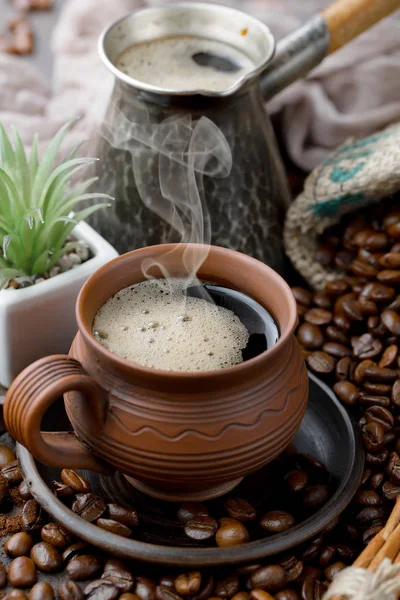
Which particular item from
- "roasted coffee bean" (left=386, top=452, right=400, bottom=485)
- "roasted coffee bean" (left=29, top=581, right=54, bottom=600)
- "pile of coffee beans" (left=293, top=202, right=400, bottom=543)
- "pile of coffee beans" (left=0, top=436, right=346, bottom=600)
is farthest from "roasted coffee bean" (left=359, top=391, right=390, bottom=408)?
"roasted coffee bean" (left=29, top=581, right=54, bottom=600)

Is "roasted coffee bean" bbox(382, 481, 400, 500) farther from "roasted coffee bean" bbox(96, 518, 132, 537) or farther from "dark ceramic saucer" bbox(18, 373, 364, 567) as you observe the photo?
"roasted coffee bean" bbox(96, 518, 132, 537)

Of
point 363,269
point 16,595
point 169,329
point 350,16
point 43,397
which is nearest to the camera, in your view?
point 43,397

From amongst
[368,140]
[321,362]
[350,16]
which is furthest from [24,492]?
[350,16]

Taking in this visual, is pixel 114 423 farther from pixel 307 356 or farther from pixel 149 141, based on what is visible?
pixel 149 141

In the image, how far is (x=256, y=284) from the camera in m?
1.17

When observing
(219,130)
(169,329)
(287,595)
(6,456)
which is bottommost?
(6,456)

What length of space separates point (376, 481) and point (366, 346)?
307 millimetres

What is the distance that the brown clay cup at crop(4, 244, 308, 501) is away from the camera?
0.96 meters

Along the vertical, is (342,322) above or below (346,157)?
below

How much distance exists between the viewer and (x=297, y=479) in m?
1.20

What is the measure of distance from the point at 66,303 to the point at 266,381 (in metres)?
0.52

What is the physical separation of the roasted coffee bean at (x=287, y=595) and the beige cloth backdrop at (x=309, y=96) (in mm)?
1211

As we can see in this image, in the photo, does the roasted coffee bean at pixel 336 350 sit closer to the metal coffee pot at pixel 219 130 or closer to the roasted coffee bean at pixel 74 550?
the metal coffee pot at pixel 219 130

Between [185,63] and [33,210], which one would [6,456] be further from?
[185,63]
